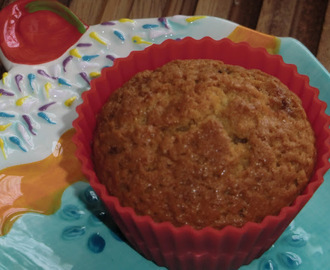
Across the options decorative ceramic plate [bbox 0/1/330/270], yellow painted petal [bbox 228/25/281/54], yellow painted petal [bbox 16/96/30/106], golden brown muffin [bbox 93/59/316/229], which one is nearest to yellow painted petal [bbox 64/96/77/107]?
decorative ceramic plate [bbox 0/1/330/270]

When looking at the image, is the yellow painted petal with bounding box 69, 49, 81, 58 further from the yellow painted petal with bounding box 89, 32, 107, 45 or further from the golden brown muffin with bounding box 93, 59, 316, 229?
the golden brown muffin with bounding box 93, 59, 316, 229

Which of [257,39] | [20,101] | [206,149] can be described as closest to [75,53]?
[20,101]

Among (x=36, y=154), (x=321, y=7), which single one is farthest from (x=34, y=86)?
(x=321, y=7)

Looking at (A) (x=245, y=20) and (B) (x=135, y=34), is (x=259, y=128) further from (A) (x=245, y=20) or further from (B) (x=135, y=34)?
(A) (x=245, y=20)

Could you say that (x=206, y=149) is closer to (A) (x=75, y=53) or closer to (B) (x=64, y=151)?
(B) (x=64, y=151)

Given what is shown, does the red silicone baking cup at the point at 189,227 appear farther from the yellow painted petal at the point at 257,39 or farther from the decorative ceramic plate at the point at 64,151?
the yellow painted petal at the point at 257,39

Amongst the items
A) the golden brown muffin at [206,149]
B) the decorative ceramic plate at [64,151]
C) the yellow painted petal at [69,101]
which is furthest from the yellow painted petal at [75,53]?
the golden brown muffin at [206,149]
